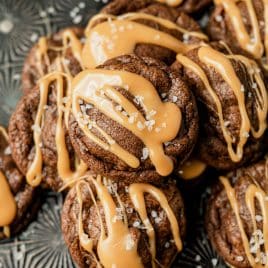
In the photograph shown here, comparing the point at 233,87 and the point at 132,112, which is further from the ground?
the point at 132,112

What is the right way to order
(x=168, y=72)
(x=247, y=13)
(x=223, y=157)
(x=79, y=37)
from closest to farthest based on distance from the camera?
(x=168, y=72), (x=223, y=157), (x=247, y=13), (x=79, y=37)

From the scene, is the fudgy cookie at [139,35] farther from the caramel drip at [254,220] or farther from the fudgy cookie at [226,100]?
the caramel drip at [254,220]

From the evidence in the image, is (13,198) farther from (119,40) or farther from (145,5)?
(145,5)

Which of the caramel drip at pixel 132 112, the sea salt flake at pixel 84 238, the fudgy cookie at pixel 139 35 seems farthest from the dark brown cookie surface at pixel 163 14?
the sea salt flake at pixel 84 238

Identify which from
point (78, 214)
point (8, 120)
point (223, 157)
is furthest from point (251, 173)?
point (8, 120)

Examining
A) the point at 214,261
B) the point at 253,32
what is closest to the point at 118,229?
the point at 214,261

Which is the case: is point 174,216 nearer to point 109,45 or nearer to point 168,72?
point 168,72

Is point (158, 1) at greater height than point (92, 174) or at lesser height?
greater
